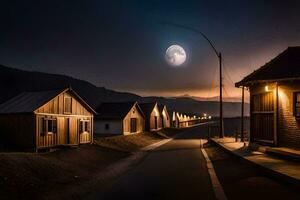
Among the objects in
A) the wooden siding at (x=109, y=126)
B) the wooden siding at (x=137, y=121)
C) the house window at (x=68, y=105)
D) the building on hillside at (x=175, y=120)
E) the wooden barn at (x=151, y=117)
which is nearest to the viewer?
the house window at (x=68, y=105)

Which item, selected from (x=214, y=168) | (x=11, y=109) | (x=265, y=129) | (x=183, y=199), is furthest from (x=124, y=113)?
(x=183, y=199)

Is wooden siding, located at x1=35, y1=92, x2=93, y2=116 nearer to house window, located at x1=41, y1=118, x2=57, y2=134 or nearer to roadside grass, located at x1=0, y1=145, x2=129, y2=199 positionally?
house window, located at x1=41, y1=118, x2=57, y2=134

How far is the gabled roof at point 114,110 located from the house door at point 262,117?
2404cm

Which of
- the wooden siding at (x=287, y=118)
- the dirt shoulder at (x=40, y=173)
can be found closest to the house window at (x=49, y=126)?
the dirt shoulder at (x=40, y=173)

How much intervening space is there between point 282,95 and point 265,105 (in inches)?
68.8

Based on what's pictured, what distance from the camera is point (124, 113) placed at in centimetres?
4325

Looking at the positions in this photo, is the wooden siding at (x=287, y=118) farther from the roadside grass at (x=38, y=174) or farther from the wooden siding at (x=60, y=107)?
the wooden siding at (x=60, y=107)

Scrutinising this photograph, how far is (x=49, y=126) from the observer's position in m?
23.5

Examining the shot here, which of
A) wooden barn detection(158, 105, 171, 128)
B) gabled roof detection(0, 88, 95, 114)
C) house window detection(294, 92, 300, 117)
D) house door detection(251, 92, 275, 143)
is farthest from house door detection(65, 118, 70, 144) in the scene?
wooden barn detection(158, 105, 171, 128)

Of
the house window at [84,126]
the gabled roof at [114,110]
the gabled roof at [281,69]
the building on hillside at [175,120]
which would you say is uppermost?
the gabled roof at [281,69]

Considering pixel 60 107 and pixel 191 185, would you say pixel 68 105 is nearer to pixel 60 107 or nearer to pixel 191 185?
pixel 60 107

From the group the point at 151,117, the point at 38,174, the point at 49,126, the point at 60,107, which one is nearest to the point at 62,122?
the point at 60,107

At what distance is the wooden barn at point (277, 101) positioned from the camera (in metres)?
17.1

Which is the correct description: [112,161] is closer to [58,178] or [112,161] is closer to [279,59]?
[58,178]
